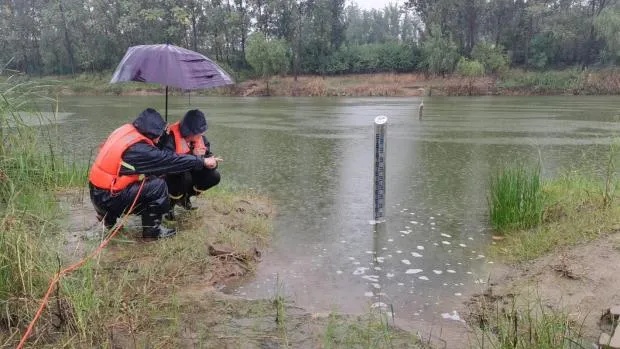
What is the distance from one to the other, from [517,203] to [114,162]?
3.62 meters

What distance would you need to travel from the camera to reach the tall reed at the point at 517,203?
4.93 m

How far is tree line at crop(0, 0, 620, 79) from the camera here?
3850 centimetres

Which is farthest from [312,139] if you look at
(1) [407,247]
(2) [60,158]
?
(1) [407,247]

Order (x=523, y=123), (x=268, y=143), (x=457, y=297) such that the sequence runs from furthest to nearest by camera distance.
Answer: (x=523, y=123), (x=268, y=143), (x=457, y=297)

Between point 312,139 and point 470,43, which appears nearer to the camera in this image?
point 312,139

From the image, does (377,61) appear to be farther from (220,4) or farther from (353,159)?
(353,159)

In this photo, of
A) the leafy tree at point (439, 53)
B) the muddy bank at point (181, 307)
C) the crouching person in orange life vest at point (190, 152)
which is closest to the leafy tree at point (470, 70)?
the leafy tree at point (439, 53)

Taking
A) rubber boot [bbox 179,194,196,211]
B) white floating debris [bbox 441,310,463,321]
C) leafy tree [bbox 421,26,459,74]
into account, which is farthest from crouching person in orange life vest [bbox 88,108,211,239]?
leafy tree [bbox 421,26,459,74]

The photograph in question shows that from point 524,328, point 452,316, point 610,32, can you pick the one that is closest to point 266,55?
point 610,32

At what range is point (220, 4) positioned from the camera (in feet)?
153

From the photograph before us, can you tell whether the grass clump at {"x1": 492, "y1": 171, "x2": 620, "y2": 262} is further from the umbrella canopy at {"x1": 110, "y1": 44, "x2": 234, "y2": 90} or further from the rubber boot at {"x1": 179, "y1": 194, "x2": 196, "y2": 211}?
the umbrella canopy at {"x1": 110, "y1": 44, "x2": 234, "y2": 90}

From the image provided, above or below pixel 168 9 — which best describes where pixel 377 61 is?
below

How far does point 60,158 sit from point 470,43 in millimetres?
40757

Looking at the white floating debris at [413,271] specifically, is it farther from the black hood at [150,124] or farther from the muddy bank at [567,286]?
the black hood at [150,124]
